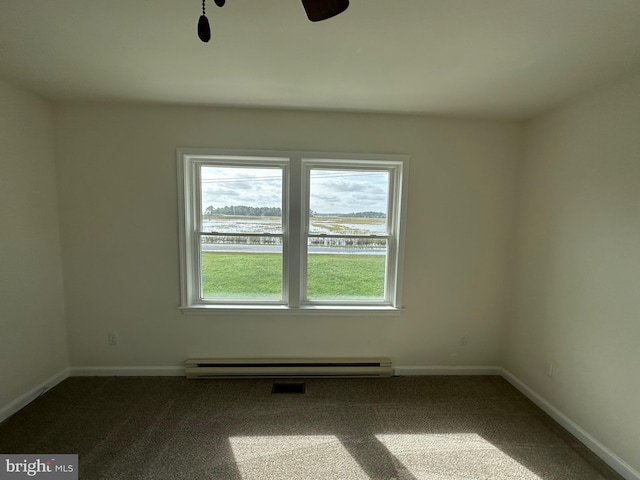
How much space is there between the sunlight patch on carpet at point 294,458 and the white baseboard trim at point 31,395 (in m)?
1.69

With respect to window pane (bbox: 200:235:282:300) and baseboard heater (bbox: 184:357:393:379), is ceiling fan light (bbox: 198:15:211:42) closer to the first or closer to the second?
window pane (bbox: 200:235:282:300)

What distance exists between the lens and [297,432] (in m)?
1.93

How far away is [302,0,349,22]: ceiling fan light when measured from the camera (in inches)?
33.3

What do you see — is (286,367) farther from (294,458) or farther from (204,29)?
(204,29)

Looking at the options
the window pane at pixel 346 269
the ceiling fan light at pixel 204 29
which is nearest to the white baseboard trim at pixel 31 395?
the window pane at pixel 346 269

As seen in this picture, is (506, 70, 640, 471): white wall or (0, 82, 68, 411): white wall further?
(0, 82, 68, 411): white wall

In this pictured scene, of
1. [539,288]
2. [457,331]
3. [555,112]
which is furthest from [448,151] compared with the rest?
[457,331]

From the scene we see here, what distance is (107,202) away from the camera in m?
2.38

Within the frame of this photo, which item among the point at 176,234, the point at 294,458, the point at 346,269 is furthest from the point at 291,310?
the point at 176,234

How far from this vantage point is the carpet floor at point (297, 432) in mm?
1649

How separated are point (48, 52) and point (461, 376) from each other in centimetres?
399

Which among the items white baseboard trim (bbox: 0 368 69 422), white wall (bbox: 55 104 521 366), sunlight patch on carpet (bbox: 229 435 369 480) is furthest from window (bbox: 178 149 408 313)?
white baseboard trim (bbox: 0 368 69 422)

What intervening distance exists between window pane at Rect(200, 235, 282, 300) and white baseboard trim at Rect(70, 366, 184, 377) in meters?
0.75

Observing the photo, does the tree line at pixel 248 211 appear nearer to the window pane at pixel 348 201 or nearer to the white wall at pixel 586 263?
the window pane at pixel 348 201
